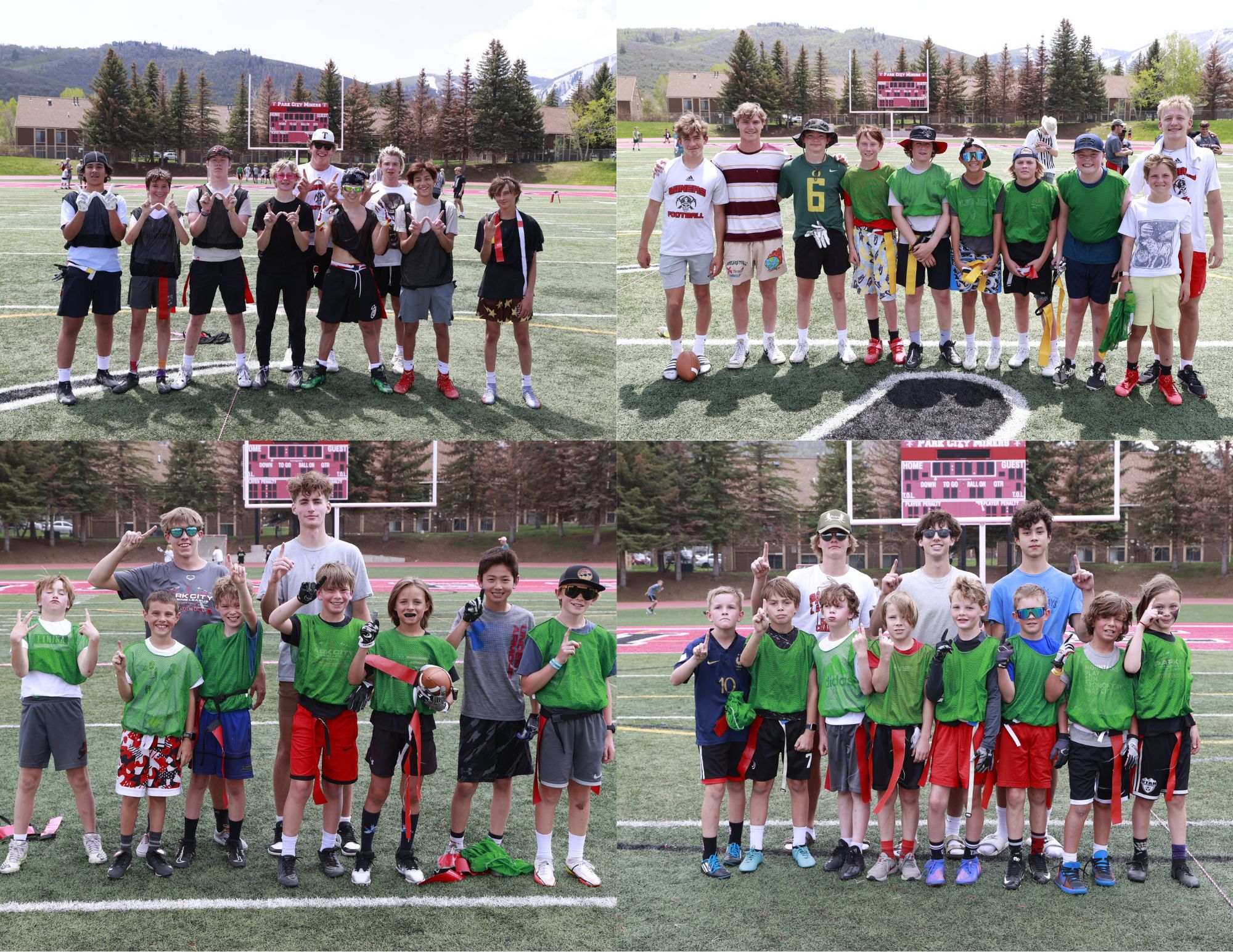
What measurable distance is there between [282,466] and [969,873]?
1100 centimetres

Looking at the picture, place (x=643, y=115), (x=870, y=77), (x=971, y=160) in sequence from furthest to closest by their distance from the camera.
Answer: (x=643, y=115) → (x=870, y=77) → (x=971, y=160)

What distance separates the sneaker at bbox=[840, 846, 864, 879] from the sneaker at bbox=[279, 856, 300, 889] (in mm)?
2514

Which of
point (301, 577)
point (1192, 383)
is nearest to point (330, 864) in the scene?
point (301, 577)

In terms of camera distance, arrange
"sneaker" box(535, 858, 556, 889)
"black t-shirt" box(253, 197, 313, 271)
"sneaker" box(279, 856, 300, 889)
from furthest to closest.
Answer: "black t-shirt" box(253, 197, 313, 271), "sneaker" box(535, 858, 556, 889), "sneaker" box(279, 856, 300, 889)

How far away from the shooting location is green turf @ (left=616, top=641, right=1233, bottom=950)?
4.09 meters

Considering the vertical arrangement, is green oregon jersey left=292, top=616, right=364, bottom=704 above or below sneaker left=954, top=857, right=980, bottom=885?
above

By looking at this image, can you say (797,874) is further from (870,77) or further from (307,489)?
(870,77)

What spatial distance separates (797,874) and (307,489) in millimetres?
3018

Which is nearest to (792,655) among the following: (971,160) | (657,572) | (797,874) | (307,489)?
(797,874)

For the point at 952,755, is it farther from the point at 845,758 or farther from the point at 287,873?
the point at 287,873

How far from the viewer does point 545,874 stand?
4.63 meters

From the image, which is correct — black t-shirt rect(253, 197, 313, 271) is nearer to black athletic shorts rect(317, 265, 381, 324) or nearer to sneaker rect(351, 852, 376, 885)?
black athletic shorts rect(317, 265, 381, 324)

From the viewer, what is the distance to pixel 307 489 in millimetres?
4934

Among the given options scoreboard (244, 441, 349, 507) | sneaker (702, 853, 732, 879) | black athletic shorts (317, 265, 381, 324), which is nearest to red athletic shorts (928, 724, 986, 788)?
sneaker (702, 853, 732, 879)
